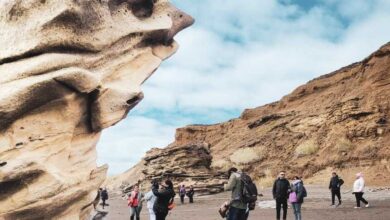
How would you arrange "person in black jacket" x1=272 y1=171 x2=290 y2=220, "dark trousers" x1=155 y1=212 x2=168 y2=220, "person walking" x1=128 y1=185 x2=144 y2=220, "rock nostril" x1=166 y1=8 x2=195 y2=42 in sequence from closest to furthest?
"rock nostril" x1=166 y1=8 x2=195 y2=42 < "dark trousers" x1=155 y1=212 x2=168 y2=220 < "person in black jacket" x1=272 y1=171 x2=290 y2=220 < "person walking" x1=128 y1=185 x2=144 y2=220

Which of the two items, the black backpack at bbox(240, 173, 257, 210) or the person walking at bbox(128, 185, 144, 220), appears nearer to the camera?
the black backpack at bbox(240, 173, 257, 210)

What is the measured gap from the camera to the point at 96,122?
892cm

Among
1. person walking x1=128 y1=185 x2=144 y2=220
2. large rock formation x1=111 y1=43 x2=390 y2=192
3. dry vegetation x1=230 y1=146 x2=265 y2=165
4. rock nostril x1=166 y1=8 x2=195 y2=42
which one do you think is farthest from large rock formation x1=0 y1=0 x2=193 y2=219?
dry vegetation x1=230 y1=146 x2=265 y2=165

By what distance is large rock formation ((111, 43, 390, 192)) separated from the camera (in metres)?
41.9

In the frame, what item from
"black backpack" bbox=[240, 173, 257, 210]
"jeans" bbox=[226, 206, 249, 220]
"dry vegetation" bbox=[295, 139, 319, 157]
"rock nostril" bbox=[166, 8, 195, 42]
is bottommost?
"jeans" bbox=[226, 206, 249, 220]

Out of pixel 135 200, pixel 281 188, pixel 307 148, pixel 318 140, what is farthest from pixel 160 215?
pixel 318 140

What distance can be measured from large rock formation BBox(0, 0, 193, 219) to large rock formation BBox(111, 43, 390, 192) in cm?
2897

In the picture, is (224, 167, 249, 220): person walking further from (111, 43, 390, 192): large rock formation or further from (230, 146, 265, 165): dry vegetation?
(230, 146, 265, 165): dry vegetation

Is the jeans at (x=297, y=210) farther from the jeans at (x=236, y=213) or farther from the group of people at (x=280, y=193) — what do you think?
the jeans at (x=236, y=213)

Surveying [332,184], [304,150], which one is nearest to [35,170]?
[332,184]

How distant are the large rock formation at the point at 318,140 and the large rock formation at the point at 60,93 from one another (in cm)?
2897

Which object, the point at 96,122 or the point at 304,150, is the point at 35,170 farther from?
the point at 304,150

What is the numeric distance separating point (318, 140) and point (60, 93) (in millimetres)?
42946

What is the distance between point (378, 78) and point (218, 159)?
16.9 meters
